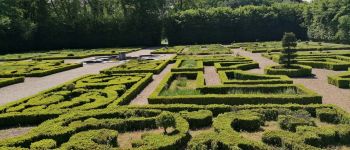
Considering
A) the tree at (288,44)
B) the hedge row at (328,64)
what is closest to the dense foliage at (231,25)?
the hedge row at (328,64)

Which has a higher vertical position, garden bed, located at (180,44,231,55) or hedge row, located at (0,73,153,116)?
garden bed, located at (180,44,231,55)

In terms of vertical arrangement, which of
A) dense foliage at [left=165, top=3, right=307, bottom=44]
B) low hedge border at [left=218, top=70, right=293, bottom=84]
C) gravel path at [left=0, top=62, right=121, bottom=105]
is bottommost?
gravel path at [left=0, top=62, right=121, bottom=105]

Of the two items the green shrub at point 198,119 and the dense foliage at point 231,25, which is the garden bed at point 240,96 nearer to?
the green shrub at point 198,119

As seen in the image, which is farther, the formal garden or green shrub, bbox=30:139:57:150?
the formal garden

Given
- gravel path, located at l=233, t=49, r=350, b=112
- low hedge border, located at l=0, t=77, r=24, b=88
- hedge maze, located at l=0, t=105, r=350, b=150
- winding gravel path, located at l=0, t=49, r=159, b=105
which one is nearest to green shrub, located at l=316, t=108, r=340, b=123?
hedge maze, located at l=0, t=105, r=350, b=150

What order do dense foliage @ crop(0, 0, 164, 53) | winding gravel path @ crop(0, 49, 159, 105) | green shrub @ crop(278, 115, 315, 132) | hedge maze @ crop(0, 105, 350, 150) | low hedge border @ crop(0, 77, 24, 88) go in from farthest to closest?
1. dense foliage @ crop(0, 0, 164, 53)
2. low hedge border @ crop(0, 77, 24, 88)
3. winding gravel path @ crop(0, 49, 159, 105)
4. green shrub @ crop(278, 115, 315, 132)
5. hedge maze @ crop(0, 105, 350, 150)

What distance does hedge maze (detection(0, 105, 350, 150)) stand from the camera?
789 cm

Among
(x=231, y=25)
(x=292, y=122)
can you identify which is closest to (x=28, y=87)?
(x=292, y=122)

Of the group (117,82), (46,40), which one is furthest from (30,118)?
(46,40)

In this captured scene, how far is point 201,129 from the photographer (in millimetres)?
9688

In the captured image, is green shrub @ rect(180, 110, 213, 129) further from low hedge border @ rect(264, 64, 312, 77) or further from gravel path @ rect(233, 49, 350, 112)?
low hedge border @ rect(264, 64, 312, 77)

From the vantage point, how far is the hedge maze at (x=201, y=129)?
25.9 feet

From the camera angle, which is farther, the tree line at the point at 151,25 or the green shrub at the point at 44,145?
the tree line at the point at 151,25

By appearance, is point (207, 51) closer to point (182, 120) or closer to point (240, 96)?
point (240, 96)
